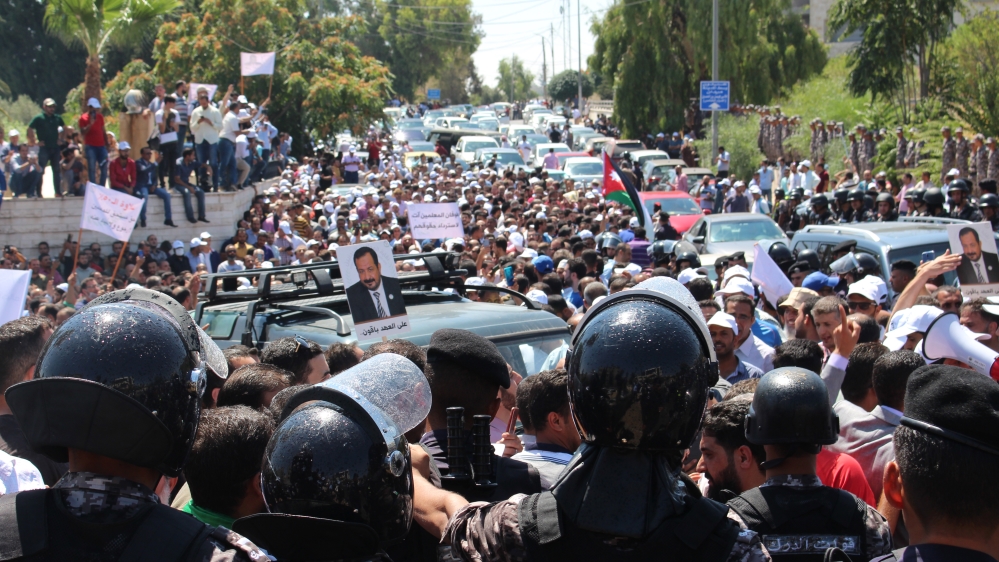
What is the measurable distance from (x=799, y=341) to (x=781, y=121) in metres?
→ 28.3

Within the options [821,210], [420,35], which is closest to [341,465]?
[821,210]

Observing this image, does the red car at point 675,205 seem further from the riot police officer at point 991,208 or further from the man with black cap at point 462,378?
the man with black cap at point 462,378

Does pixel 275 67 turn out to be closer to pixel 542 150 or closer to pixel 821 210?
pixel 542 150

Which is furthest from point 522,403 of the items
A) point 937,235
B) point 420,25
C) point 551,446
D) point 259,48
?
point 420,25

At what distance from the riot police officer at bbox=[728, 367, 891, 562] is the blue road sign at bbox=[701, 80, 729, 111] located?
2691 centimetres

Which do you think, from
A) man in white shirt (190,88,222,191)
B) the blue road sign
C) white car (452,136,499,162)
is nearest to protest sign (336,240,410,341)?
man in white shirt (190,88,222,191)

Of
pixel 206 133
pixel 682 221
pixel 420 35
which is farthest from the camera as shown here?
pixel 420 35

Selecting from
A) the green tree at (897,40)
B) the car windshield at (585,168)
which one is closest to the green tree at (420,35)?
the car windshield at (585,168)

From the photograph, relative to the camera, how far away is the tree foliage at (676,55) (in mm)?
35969

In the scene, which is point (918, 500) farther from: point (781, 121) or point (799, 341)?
point (781, 121)

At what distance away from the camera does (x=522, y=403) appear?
362cm

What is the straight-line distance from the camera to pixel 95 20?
19.2 metres

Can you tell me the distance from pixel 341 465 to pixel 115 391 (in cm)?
46

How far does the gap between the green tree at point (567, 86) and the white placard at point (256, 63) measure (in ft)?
185
